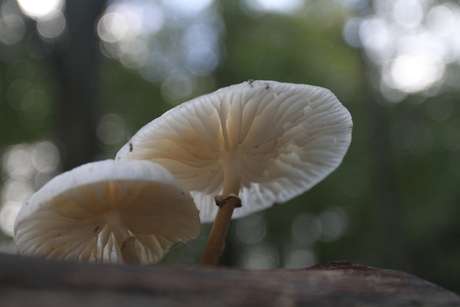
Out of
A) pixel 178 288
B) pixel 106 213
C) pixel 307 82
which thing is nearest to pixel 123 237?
pixel 106 213

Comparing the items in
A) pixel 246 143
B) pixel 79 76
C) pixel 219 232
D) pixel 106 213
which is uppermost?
pixel 79 76

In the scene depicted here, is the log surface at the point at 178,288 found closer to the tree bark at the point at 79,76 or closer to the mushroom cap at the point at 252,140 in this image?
the mushroom cap at the point at 252,140

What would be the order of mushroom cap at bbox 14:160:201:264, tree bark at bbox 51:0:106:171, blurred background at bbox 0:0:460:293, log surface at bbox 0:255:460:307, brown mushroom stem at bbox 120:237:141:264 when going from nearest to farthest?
1. log surface at bbox 0:255:460:307
2. mushroom cap at bbox 14:160:201:264
3. brown mushroom stem at bbox 120:237:141:264
4. tree bark at bbox 51:0:106:171
5. blurred background at bbox 0:0:460:293

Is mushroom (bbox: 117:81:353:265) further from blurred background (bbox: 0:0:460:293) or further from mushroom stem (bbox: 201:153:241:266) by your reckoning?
blurred background (bbox: 0:0:460:293)

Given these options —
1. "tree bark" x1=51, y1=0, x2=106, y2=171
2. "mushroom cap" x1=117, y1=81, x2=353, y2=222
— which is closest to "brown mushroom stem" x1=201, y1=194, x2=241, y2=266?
"mushroom cap" x1=117, y1=81, x2=353, y2=222

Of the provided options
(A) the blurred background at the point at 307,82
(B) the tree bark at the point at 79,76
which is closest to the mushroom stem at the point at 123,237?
(B) the tree bark at the point at 79,76

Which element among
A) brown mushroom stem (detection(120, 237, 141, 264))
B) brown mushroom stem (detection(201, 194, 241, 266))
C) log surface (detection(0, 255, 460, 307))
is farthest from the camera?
brown mushroom stem (detection(201, 194, 241, 266))

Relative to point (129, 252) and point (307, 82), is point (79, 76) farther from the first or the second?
point (307, 82)
